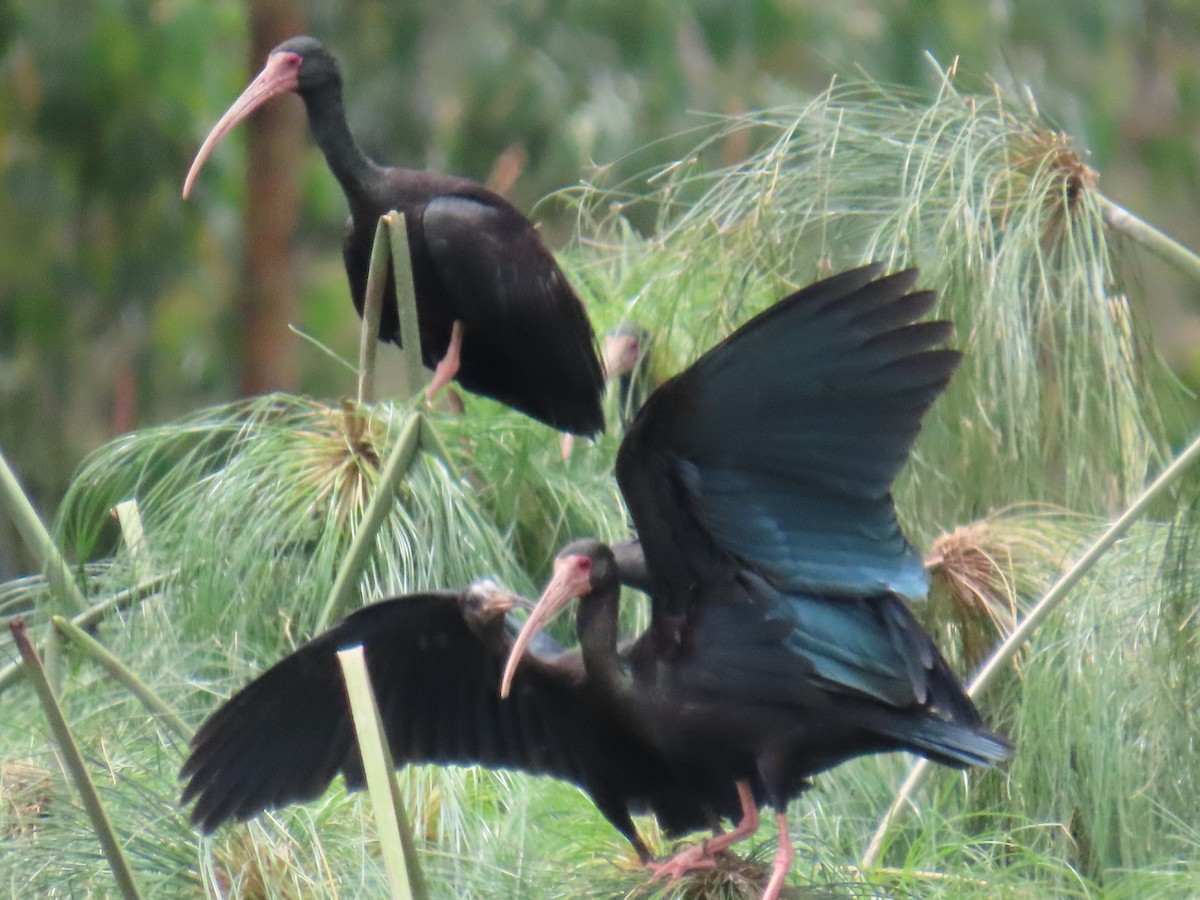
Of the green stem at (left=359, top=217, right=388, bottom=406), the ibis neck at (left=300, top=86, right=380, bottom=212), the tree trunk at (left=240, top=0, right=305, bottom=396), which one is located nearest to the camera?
the green stem at (left=359, top=217, right=388, bottom=406)

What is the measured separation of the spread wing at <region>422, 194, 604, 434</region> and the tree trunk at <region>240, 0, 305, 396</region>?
12.5 feet

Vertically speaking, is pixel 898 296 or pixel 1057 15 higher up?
pixel 1057 15

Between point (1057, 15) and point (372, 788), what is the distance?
667 cm

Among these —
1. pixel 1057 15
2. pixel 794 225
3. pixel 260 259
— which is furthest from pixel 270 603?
pixel 1057 15

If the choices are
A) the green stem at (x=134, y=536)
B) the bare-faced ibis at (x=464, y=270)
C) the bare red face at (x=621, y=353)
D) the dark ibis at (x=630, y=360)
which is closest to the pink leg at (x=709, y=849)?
the green stem at (x=134, y=536)

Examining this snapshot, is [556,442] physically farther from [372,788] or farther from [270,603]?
[372,788]

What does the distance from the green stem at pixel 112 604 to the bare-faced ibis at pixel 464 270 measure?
885mm

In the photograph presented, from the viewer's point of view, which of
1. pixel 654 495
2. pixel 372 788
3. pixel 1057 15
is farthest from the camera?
pixel 1057 15

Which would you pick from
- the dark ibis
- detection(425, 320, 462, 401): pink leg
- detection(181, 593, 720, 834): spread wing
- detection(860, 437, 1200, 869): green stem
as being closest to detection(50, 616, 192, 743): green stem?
detection(181, 593, 720, 834): spread wing

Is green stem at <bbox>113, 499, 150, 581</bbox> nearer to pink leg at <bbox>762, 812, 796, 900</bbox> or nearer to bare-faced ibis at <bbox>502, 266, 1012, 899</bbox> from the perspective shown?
bare-faced ibis at <bbox>502, 266, 1012, 899</bbox>

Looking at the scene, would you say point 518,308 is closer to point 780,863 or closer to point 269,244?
point 780,863

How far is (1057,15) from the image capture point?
7.80m

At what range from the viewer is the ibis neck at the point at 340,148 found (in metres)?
3.85

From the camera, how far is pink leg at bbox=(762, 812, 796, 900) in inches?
88.4
